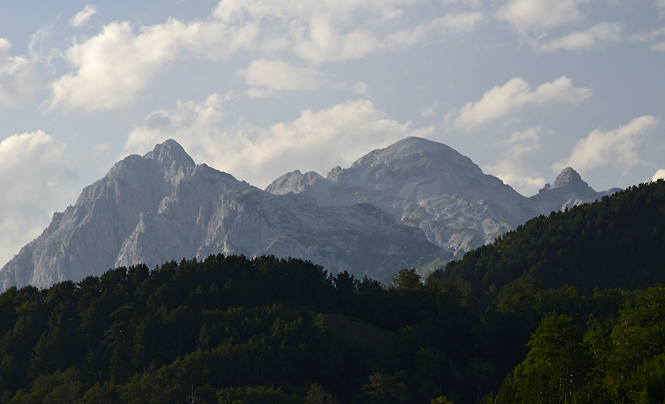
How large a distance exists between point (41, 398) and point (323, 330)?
65.8 metres

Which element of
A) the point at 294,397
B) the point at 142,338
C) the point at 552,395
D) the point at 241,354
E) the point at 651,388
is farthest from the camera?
the point at 142,338

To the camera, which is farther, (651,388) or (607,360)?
(607,360)

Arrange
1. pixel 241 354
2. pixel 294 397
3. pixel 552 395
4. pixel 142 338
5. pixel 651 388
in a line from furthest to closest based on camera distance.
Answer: pixel 142 338, pixel 241 354, pixel 294 397, pixel 552 395, pixel 651 388

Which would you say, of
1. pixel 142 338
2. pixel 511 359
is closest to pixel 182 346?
pixel 142 338

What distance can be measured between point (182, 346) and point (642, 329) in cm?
11424

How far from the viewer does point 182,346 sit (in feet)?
644

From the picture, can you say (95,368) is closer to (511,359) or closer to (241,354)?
(241,354)

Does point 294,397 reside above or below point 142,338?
below

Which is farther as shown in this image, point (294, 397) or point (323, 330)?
→ point (323, 330)

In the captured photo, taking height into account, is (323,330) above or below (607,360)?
above

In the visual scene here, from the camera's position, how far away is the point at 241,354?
18225cm

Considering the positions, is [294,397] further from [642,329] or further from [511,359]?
[642,329]

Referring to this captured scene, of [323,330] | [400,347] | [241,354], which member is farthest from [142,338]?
[400,347]

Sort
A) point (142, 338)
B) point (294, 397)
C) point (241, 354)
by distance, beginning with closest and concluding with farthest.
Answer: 1. point (294, 397)
2. point (241, 354)
3. point (142, 338)
